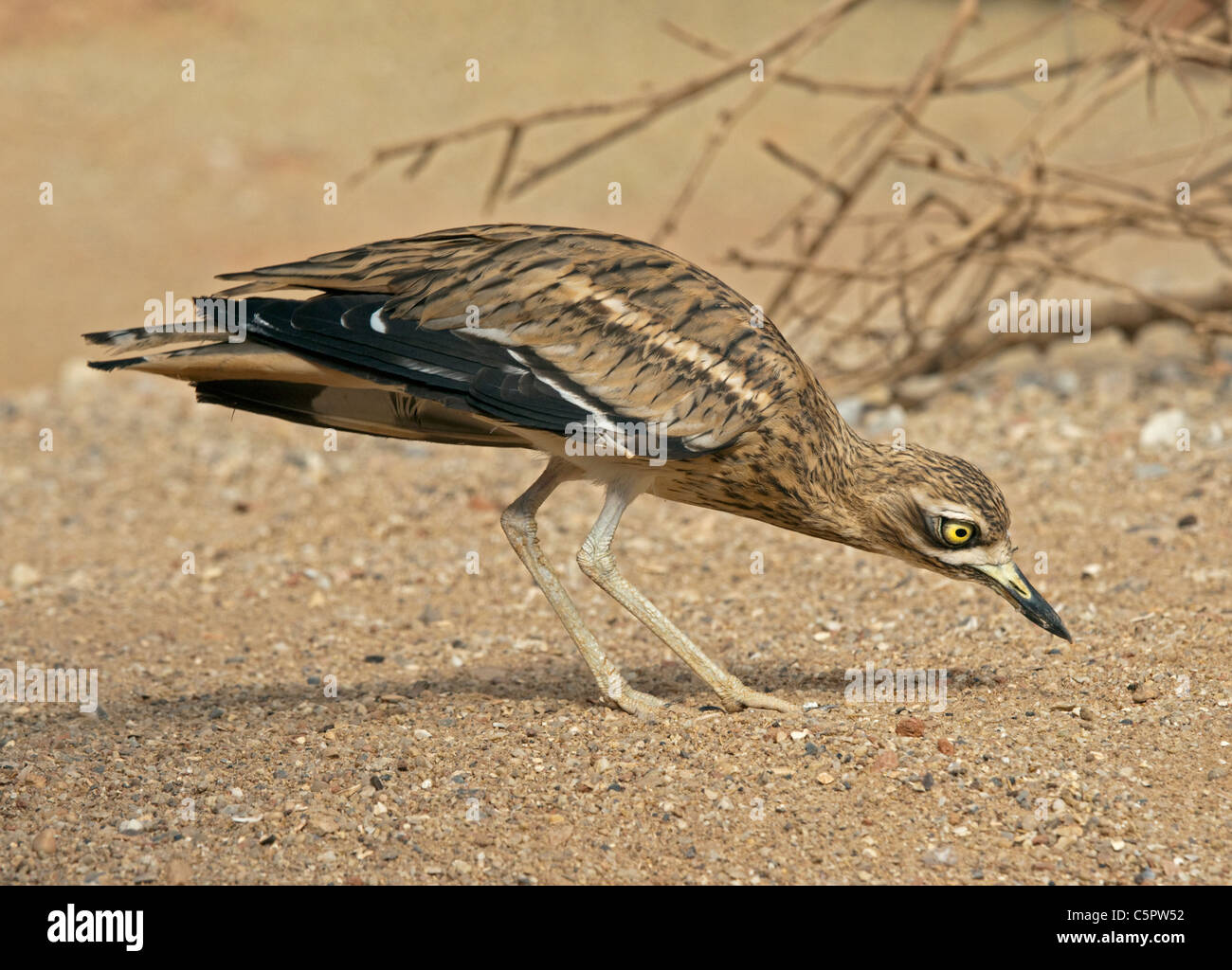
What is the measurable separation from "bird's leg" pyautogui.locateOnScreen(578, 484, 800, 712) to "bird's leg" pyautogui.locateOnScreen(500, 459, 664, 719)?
0.53 feet

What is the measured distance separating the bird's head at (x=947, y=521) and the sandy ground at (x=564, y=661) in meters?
0.41

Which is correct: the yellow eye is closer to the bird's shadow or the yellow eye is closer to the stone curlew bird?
the stone curlew bird

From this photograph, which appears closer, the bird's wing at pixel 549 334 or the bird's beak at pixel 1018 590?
the bird's wing at pixel 549 334

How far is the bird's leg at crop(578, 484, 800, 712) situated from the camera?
14.9ft

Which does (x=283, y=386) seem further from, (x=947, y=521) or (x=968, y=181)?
(x=968, y=181)

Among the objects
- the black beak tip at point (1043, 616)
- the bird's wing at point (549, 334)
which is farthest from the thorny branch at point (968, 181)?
the black beak tip at point (1043, 616)

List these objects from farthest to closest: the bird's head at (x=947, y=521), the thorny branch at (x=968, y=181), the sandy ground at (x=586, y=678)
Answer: the thorny branch at (x=968, y=181), the bird's head at (x=947, y=521), the sandy ground at (x=586, y=678)

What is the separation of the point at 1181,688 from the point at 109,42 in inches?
833

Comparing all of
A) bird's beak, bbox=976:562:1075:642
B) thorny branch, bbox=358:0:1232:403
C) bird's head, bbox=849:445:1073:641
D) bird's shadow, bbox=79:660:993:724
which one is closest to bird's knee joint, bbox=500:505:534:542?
bird's shadow, bbox=79:660:993:724

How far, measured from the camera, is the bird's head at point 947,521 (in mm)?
4305

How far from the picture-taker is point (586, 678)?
5191mm

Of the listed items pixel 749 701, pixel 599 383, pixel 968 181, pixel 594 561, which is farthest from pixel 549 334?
pixel 968 181

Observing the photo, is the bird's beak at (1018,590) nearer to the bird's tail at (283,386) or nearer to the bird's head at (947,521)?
the bird's head at (947,521)

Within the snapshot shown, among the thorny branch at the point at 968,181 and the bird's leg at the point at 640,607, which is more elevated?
the thorny branch at the point at 968,181
